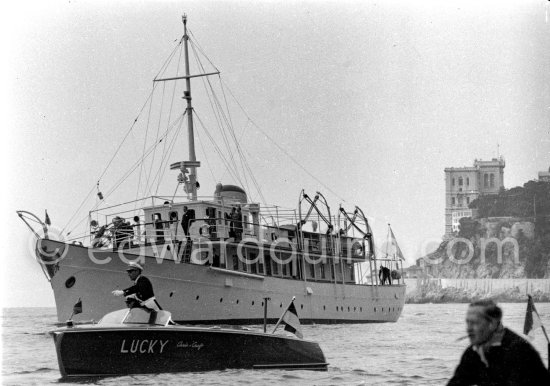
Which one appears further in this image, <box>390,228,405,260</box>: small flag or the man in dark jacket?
<box>390,228,405,260</box>: small flag

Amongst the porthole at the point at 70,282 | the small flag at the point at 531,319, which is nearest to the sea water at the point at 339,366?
the porthole at the point at 70,282

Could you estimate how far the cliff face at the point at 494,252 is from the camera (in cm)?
15962

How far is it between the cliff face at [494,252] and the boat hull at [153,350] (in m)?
145

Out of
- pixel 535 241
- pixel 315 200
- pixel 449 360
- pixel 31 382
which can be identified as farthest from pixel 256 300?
pixel 535 241

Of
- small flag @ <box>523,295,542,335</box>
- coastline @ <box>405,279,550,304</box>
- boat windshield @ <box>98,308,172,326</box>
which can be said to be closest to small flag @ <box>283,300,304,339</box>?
boat windshield @ <box>98,308,172,326</box>

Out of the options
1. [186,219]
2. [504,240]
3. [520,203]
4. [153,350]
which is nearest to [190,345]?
[153,350]

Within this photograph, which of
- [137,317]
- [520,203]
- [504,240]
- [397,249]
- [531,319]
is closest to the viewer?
[531,319]

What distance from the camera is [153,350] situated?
16.9 m

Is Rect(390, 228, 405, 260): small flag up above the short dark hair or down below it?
above

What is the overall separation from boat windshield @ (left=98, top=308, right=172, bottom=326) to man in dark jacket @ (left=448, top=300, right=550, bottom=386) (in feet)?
34.3

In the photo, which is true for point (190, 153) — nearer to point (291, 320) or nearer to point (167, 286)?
point (167, 286)

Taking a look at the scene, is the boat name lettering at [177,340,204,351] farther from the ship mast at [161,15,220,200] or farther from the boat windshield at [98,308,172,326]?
the ship mast at [161,15,220,200]

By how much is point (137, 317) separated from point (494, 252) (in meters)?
169

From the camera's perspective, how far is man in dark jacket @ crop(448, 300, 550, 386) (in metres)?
6.80
